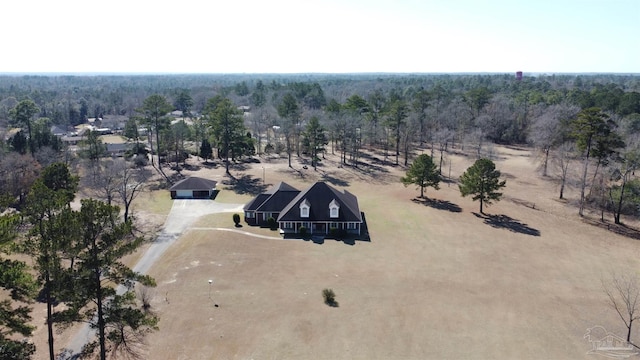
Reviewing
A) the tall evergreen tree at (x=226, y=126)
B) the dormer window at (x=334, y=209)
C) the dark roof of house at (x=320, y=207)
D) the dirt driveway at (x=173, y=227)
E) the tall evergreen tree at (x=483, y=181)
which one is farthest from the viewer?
the tall evergreen tree at (x=226, y=126)

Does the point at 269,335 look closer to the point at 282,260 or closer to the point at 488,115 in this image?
the point at 282,260

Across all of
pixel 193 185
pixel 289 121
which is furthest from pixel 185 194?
pixel 289 121

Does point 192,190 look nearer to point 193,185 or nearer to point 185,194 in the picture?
point 193,185

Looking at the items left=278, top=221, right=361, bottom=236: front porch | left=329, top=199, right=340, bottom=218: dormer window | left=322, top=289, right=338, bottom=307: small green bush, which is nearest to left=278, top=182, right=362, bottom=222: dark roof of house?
left=329, top=199, right=340, bottom=218: dormer window

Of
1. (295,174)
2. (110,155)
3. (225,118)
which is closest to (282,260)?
(295,174)

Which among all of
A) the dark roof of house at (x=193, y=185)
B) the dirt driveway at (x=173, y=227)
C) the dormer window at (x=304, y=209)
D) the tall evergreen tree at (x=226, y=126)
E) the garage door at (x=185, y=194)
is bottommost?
the dirt driveway at (x=173, y=227)

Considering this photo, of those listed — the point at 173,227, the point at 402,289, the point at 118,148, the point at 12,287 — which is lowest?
the point at 173,227

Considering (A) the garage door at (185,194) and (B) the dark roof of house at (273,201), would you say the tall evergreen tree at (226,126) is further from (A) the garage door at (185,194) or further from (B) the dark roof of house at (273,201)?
(B) the dark roof of house at (273,201)

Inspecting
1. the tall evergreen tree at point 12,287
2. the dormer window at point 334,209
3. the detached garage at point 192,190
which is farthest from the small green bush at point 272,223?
the tall evergreen tree at point 12,287
